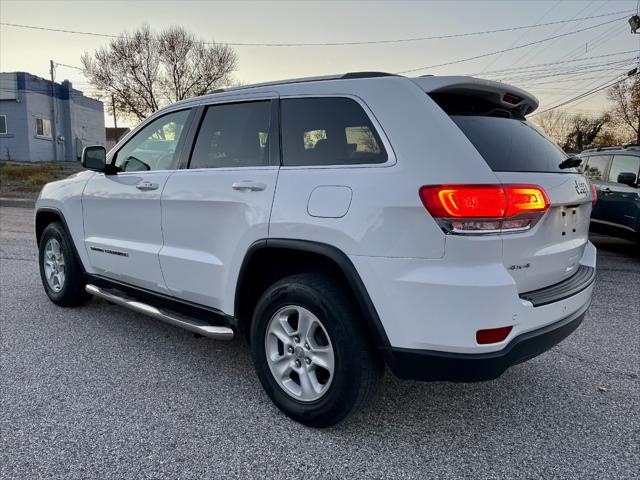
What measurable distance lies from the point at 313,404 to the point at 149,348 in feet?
5.85

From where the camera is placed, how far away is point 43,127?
34625 mm

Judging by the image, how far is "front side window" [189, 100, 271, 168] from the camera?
10.3ft

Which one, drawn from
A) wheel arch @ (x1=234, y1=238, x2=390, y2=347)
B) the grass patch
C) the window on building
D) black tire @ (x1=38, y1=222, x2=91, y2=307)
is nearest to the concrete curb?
the grass patch

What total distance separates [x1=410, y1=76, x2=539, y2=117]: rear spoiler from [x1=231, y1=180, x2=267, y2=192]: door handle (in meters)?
1.01

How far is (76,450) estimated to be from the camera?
2.55 m

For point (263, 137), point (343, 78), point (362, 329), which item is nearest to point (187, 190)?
point (263, 137)

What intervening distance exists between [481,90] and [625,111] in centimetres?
4267

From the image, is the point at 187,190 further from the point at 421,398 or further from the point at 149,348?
the point at 421,398

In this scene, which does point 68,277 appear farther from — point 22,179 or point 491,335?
point 22,179

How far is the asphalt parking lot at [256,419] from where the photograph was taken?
2.46 m

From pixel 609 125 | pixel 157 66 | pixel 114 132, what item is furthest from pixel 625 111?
pixel 114 132

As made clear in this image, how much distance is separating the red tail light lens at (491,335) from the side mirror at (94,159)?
10.6 ft

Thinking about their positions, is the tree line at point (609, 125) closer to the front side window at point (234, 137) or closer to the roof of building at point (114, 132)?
the front side window at point (234, 137)

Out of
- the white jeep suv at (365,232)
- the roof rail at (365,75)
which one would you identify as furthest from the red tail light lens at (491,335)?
the roof rail at (365,75)
